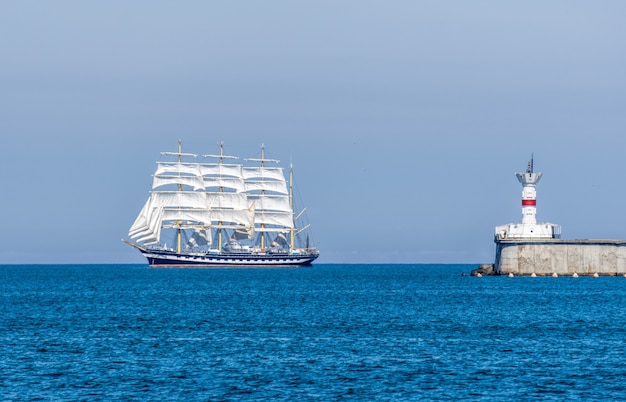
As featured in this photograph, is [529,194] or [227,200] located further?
[227,200]

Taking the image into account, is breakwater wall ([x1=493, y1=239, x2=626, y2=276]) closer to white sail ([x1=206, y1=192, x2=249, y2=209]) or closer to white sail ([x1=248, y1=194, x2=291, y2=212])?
white sail ([x1=206, y1=192, x2=249, y2=209])

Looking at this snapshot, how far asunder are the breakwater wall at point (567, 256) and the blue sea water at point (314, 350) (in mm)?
32898

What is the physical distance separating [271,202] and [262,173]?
5.84 m

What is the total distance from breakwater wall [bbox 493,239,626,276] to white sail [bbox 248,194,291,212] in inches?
3323

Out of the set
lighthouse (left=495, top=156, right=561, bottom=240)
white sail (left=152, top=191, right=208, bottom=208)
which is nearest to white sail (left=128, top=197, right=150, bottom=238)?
white sail (left=152, top=191, right=208, bottom=208)

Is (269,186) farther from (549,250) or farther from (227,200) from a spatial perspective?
(549,250)

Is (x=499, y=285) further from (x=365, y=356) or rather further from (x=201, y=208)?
(x=201, y=208)

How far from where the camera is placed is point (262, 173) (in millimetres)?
198125

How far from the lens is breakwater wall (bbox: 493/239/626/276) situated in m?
113

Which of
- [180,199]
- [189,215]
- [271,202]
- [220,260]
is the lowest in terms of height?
[220,260]

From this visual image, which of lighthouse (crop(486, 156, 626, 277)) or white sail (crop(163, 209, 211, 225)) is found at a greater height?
white sail (crop(163, 209, 211, 225))

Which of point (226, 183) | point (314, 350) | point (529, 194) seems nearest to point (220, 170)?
point (226, 183)

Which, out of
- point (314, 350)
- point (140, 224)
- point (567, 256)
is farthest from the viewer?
point (140, 224)

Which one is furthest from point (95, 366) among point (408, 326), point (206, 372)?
A: point (408, 326)
